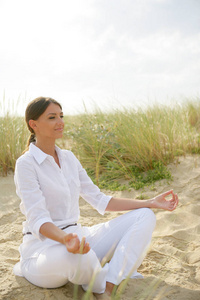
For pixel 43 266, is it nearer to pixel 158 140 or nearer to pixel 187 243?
pixel 187 243

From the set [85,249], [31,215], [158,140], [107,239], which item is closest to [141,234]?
[107,239]

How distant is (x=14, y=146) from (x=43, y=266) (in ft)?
10.4

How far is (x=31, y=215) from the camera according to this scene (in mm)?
1885

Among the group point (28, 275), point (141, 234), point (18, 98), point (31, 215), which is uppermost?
point (18, 98)

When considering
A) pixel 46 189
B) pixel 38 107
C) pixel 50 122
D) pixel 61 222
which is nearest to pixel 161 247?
pixel 61 222

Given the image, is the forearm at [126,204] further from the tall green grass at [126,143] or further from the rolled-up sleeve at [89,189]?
the tall green grass at [126,143]

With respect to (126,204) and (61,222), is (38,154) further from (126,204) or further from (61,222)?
(126,204)

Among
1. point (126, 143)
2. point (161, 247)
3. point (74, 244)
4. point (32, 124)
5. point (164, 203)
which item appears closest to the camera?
point (74, 244)

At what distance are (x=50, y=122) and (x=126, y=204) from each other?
2.76ft

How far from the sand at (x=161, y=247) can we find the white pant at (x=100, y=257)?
123 mm

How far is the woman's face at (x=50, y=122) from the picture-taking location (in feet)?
7.00

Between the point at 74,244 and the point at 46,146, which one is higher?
the point at 46,146

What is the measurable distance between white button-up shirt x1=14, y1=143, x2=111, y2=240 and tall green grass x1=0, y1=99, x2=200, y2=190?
1.83 metres

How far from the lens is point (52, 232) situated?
1.80 metres
